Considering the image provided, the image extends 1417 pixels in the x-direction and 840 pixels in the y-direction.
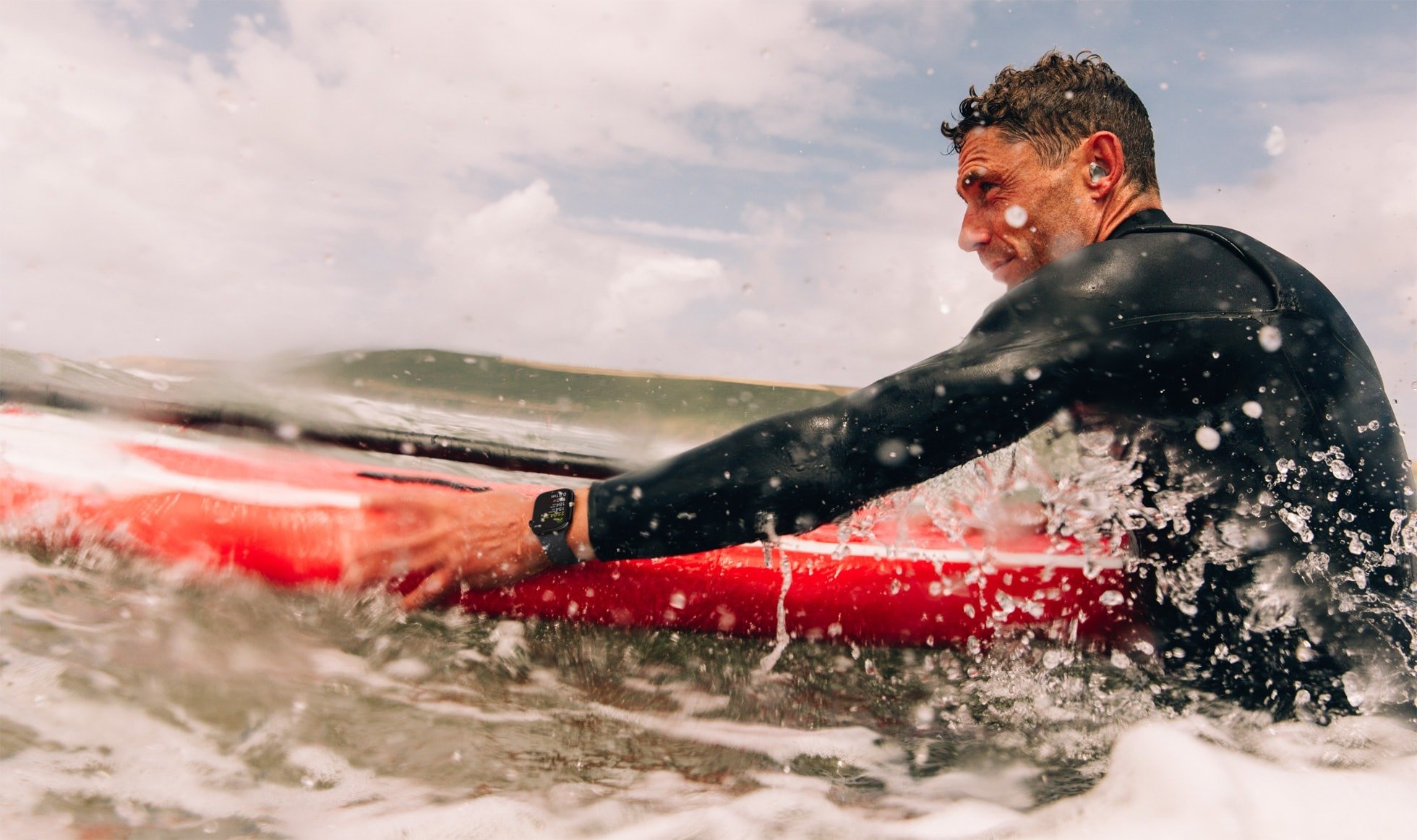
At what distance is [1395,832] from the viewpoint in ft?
4.07

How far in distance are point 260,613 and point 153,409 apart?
1249 mm

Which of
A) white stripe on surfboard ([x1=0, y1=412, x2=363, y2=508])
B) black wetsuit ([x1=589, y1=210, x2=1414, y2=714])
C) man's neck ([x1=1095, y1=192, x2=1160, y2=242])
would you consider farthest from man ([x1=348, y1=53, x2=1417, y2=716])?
white stripe on surfboard ([x1=0, y1=412, x2=363, y2=508])

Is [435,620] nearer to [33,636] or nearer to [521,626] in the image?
[521,626]

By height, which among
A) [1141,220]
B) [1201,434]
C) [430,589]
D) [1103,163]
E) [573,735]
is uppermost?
[1103,163]

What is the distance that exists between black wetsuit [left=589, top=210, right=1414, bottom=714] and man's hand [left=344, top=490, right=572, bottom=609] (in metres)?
0.37

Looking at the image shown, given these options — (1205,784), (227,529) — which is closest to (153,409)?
(227,529)

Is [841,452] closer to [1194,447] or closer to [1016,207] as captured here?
[1194,447]

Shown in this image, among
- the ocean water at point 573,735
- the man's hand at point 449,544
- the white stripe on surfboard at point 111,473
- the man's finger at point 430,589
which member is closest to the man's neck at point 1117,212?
the ocean water at point 573,735

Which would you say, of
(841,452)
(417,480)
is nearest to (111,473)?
(417,480)

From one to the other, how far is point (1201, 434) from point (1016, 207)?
2.46ft

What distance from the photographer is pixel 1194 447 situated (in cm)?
168

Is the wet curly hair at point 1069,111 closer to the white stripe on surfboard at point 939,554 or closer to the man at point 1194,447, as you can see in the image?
the man at point 1194,447

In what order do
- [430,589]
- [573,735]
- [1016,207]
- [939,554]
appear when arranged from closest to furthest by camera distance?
[573,735] < [430,589] < [1016,207] < [939,554]

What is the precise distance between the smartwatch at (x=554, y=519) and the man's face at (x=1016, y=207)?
1.18 meters
